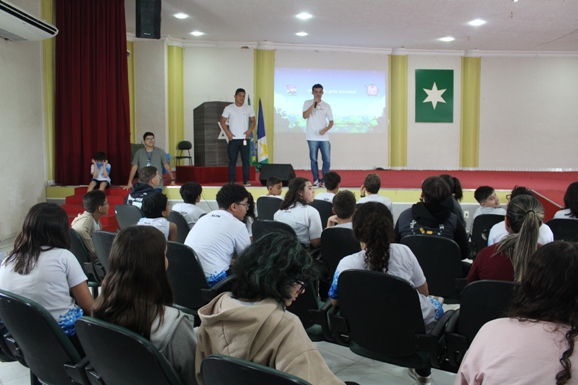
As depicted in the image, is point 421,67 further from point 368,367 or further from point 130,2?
point 368,367

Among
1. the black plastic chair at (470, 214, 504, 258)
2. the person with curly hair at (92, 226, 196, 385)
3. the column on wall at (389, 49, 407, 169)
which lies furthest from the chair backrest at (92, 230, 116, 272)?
the column on wall at (389, 49, 407, 169)

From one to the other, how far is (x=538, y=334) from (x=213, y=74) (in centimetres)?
1061

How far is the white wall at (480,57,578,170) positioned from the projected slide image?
251 cm

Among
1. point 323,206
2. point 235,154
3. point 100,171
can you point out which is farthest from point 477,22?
point 100,171

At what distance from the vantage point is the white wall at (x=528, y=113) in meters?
12.3

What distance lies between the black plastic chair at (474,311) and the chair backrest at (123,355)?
3.88 feet

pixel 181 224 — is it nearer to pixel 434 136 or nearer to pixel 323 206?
pixel 323 206

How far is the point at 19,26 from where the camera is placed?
6.09 meters

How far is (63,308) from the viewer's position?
224 cm

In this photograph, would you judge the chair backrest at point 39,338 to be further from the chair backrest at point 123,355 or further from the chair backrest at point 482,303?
the chair backrest at point 482,303

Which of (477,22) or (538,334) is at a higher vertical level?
(477,22)

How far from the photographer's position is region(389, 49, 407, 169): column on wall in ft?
39.6

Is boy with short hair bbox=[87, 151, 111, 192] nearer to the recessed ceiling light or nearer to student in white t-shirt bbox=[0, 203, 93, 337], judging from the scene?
student in white t-shirt bbox=[0, 203, 93, 337]

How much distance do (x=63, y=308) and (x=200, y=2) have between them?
6857mm
